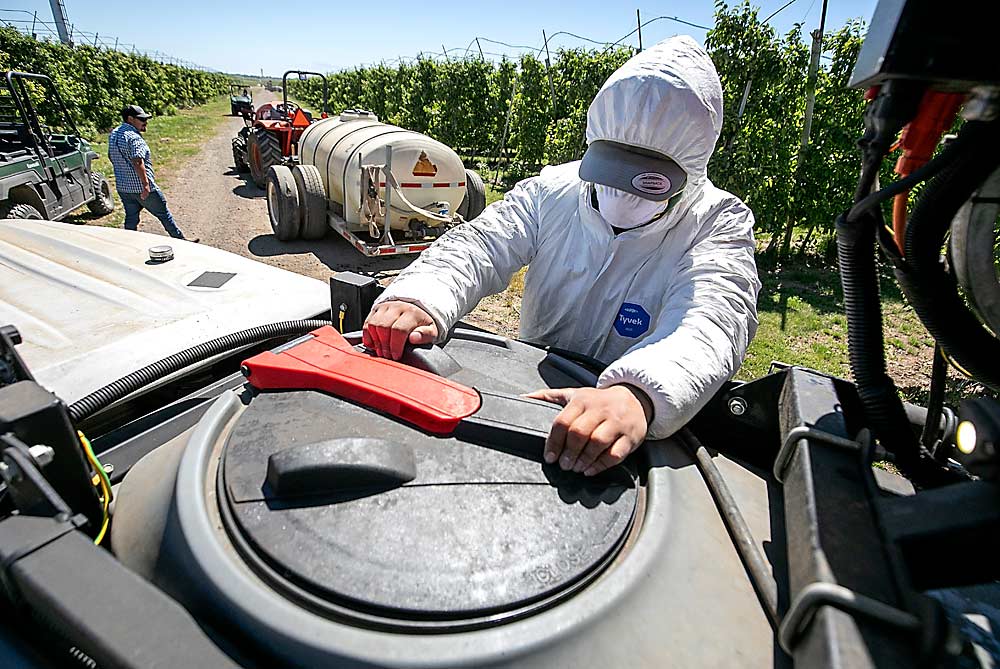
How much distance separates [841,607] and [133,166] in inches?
319

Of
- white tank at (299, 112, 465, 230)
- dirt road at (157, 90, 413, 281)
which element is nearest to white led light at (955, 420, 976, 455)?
dirt road at (157, 90, 413, 281)

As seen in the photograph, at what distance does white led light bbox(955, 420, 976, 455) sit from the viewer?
0.68 m

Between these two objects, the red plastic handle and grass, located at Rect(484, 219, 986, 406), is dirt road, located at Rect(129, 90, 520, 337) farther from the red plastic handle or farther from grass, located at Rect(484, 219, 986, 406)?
the red plastic handle

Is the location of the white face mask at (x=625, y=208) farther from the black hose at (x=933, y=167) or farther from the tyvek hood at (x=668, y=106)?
the black hose at (x=933, y=167)

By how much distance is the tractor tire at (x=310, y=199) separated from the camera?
7.45 meters

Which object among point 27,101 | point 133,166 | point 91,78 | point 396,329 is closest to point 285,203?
point 133,166

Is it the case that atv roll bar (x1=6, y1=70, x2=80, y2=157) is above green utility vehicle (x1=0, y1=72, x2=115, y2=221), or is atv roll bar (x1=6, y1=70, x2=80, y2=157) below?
above

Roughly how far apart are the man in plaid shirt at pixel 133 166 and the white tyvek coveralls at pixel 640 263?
6.53 meters

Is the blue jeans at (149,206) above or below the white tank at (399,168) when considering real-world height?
below

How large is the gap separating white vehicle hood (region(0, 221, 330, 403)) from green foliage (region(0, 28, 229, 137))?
16.6 m

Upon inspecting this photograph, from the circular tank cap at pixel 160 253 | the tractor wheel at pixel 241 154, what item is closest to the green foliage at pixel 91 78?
the tractor wheel at pixel 241 154

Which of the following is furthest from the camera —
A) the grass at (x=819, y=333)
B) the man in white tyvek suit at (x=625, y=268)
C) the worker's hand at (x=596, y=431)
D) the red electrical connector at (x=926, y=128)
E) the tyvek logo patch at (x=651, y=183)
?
the grass at (x=819, y=333)

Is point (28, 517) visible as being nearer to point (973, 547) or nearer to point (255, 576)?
point (255, 576)

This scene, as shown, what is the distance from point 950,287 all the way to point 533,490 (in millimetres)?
767
